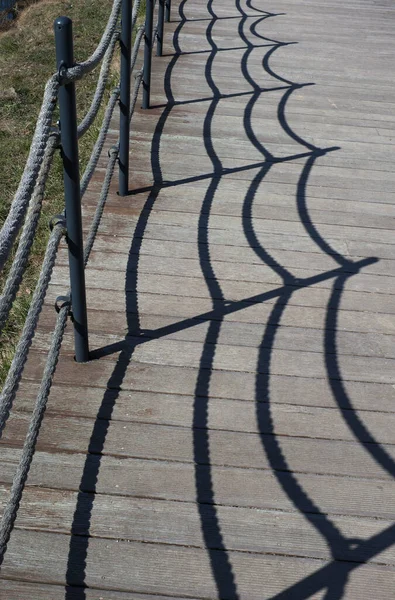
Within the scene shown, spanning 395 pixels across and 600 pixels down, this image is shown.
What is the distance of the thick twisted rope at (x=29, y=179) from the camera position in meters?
1.55

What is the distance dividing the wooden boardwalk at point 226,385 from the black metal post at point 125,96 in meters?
0.11

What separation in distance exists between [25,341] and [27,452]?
0.33 meters

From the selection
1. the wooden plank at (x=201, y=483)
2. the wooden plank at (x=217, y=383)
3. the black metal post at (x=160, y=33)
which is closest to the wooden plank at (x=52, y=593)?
the wooden plank at (x=201, y=483)

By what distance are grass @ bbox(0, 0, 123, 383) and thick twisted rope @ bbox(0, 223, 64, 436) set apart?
2.85ft

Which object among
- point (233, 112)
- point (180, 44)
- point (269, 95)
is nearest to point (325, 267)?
point (233, 112)

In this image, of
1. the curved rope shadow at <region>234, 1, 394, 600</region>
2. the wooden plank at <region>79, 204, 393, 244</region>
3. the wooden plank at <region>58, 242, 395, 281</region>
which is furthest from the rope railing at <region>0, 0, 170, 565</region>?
the curved rope shadow at <region>234, 1, 394, 600</region>

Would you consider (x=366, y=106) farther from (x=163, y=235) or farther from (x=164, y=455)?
(x=164, y=455)

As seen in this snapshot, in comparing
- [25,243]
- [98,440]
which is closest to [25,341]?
[25,243]

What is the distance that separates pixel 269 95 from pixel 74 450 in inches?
127

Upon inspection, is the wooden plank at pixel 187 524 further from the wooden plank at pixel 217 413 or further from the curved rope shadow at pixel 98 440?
the wooden plank at pixel 217 413

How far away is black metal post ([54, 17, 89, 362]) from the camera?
6.72 feet

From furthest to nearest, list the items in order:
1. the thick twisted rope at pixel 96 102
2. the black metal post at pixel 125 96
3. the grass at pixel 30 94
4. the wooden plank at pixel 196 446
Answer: the grass at pixel 30 94
the black metal post at pixel 125 96
the thick twisted rope at pixel 96 102
the wooden plank at pixel 196 446

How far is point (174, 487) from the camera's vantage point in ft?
7.12

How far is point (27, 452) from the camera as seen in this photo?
2006mm
